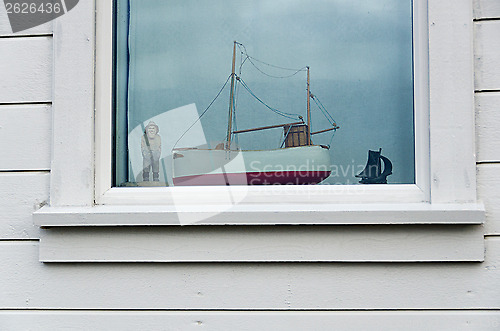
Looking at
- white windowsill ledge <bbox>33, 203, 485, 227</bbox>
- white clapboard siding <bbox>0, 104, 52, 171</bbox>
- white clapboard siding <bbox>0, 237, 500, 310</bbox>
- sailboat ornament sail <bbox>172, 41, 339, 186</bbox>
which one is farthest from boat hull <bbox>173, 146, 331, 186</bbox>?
white clapboard siding <bbox>0, 104, 52, 171</bbox>

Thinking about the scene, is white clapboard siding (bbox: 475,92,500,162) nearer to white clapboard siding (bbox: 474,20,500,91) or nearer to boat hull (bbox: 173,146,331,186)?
white clapboard siding (bbox: 474,20,500,91)

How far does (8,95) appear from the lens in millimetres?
1116

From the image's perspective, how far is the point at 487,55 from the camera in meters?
1.06

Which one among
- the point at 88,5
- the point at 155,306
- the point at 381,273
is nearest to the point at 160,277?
the point at 155,306

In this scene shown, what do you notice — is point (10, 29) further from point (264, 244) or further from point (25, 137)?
point (264, 244)

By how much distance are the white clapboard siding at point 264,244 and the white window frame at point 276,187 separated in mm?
36

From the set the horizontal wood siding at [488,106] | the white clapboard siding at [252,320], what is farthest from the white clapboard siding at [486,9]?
the white clapboard siding at [252,320]

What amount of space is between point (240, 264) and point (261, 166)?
0.27 m

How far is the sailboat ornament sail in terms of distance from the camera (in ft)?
A: 3.80

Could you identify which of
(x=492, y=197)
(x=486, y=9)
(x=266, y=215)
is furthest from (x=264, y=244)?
(x=486, y=9)

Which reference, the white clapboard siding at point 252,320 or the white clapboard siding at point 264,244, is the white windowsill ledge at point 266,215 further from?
the white clapboard siding at point 252,320

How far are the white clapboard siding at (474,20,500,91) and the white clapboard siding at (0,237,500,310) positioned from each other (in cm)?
38

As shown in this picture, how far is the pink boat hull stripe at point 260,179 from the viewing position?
115cm

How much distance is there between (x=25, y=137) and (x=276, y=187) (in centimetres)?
65
